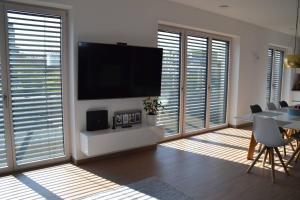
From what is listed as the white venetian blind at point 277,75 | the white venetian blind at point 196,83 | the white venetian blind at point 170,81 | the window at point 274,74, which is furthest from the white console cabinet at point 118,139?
the white venetian blind at point 277,75

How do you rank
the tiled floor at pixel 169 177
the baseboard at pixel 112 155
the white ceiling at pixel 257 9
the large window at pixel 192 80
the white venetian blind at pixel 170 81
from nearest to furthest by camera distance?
the tiled floor at pixel 169 177 → the baseboard at pixel 112 155 → the white ceiling at pixel 257 9 → the white venetian blind at pixel 170 81 → the large window at pixel 192 80

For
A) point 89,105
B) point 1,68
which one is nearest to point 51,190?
point 89,105

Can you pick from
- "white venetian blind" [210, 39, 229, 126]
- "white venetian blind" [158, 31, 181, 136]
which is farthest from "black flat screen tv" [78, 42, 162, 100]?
"white venetian blind" [210, 39, 229, 126]

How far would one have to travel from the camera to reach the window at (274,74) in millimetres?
7824

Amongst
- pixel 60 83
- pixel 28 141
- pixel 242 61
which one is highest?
pixel 242 61

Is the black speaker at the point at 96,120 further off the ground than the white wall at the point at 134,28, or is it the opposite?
the white wall at the point at 134,28

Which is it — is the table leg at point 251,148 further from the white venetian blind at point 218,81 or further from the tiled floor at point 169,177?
the white venetian blind at point 218,81

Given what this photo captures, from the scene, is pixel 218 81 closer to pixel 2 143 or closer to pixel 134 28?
pixel 134 28

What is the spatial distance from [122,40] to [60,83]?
1176 mm

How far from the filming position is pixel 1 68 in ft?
10.7

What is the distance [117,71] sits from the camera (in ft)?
13.0

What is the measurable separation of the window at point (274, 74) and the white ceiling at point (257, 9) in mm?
1564

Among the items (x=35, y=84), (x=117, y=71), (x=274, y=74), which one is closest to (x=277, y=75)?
(x=274, y=74)

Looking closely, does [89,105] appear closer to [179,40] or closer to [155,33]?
[155,33]
